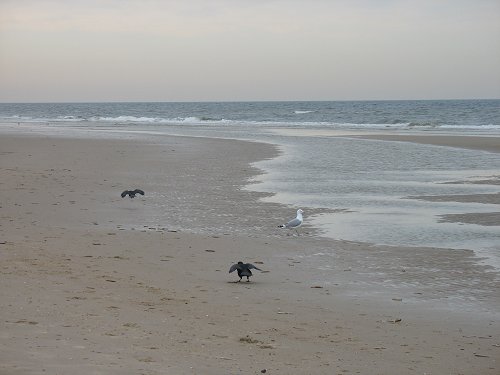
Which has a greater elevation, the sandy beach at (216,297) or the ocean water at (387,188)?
the sandy beach at (216,297)

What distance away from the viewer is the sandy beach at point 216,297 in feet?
19.2

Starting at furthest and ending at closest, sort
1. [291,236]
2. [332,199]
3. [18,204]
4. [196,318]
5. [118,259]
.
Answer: [332,199] < [18,204] < [291,236] < [118,259] < [196,318]

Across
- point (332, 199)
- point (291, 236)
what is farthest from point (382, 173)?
point (291, 236)

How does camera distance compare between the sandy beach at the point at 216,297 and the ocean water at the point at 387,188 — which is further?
the ocean water at the point at 387,188

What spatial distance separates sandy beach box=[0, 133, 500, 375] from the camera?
584 cm

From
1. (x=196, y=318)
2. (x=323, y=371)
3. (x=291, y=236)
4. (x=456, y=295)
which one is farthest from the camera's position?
(x=291, y=236)

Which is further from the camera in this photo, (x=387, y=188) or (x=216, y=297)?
(x=387, y=188)

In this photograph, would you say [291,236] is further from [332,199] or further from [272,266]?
[332,199]

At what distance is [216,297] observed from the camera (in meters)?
7.93

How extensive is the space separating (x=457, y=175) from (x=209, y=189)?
7.66 metres

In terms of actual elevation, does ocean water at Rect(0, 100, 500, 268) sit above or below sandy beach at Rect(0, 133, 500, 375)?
below

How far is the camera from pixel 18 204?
1382 centimetres

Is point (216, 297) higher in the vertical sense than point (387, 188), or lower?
higher

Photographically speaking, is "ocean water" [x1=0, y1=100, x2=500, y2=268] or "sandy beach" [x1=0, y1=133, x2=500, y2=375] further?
"ocean water" [x1=0, y1=100, x2=500, y2=268]
